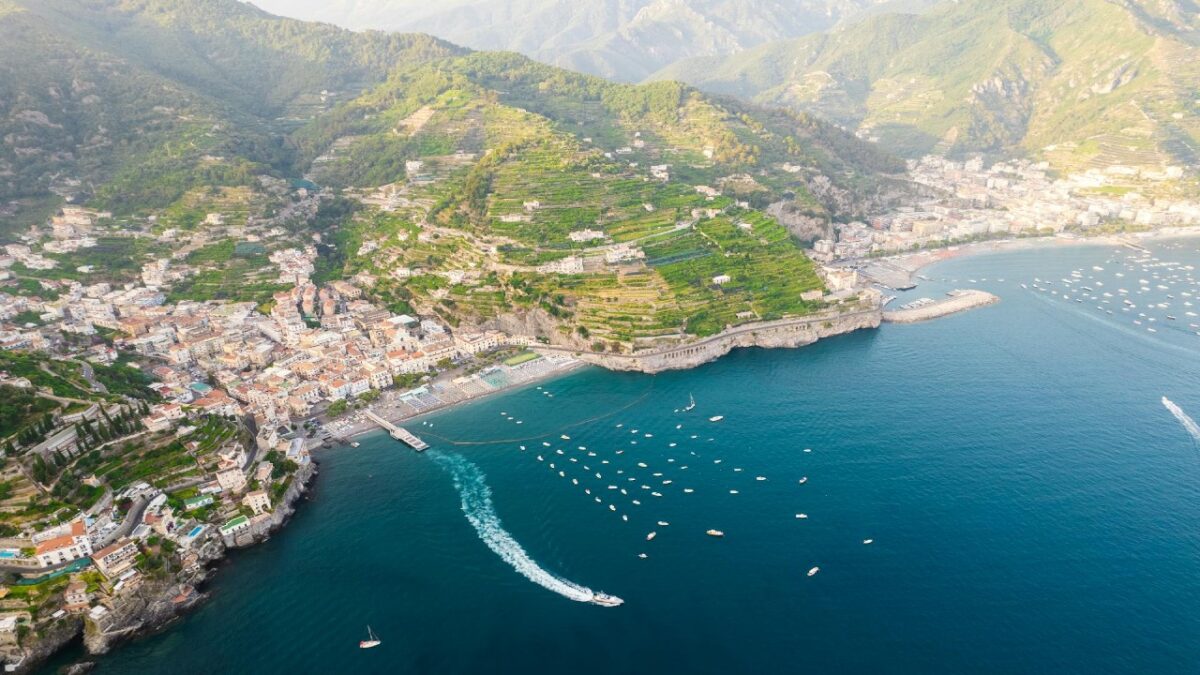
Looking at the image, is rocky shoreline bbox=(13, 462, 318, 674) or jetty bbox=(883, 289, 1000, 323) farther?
jetty bbox=(883, 289, 1000, 323)

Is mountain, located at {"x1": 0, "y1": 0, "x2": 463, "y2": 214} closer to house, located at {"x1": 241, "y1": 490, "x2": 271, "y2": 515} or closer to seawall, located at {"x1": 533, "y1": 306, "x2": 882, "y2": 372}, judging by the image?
seawall, located at {"x1": 533, "y1": 306, "x2": 882, "y2": 372}

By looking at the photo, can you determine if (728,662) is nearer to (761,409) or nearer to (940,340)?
(761,409)

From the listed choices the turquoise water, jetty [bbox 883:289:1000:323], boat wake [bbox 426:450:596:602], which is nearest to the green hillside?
jetty [bbox 883:289:1000:323]

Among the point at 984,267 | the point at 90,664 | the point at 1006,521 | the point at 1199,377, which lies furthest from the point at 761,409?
the point at 984,267

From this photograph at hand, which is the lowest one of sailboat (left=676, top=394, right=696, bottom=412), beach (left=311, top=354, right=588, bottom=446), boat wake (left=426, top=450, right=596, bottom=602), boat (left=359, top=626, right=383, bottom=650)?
boat (left=359, top=626, right=383, bottom=650)

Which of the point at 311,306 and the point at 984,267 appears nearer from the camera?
the point at 311,306
